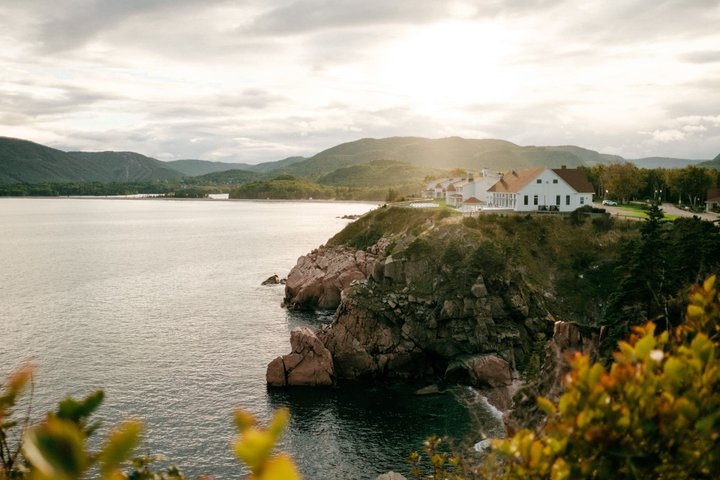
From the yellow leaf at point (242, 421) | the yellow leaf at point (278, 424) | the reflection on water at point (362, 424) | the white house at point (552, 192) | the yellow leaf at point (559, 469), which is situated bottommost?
the reflection on water at point (362, 424)

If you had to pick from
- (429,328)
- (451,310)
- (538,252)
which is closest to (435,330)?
(429,328)

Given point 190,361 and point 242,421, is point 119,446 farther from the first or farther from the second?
point 190,361

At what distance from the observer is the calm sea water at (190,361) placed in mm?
37219

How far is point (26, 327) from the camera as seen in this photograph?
6112cm

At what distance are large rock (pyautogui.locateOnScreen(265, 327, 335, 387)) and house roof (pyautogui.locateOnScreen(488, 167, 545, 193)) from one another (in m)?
47.9

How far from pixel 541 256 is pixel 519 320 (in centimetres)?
1511

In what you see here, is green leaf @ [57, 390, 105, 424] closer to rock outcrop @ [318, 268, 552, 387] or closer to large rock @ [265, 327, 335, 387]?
large rock @ [265, 327, 335, 387]

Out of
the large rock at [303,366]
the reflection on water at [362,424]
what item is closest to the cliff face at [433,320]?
the large rock at [303,366]

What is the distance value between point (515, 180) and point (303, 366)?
2197 inches

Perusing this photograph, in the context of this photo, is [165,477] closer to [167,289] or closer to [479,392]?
[479,392]

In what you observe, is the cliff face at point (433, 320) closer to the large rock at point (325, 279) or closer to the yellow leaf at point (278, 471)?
the large rock at point (325, 279)

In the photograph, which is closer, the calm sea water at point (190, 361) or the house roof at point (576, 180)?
the calm sea water at point (190, 361)

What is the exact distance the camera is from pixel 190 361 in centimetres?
5156

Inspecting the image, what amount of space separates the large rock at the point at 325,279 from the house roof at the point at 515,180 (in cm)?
2459
